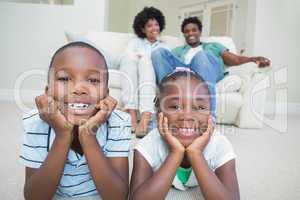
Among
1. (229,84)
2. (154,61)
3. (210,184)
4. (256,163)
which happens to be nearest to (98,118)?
(210,184)

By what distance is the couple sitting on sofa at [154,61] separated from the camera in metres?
1.47

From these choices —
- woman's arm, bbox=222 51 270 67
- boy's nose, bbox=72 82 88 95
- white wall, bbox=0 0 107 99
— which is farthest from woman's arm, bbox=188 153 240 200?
white wall, bbox=0 0 107 99

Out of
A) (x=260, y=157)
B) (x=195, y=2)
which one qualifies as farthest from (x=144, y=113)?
(x=195, y=2)

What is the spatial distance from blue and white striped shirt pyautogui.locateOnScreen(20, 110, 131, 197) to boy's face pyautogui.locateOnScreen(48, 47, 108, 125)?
70 mm

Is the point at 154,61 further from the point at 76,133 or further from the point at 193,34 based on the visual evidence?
the point at 76,133

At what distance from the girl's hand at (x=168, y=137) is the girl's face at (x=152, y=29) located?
5.03ft

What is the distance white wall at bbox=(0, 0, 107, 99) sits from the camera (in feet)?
9.50

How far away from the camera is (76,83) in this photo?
636 millimetres

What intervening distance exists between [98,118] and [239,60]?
1.53 m

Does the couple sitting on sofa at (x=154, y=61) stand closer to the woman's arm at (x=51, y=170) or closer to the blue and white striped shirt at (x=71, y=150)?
the blue and white striped shirt at (x=71, y=150)

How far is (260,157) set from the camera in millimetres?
1287

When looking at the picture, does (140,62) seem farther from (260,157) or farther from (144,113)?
(260,157)

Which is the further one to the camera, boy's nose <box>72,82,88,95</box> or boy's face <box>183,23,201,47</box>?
boy's face <box>183,23,201,47</box>

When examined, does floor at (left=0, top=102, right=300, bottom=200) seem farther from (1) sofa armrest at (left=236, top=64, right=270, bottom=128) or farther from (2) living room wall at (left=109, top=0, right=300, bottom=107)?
(2) living room wall at (left=109, top=0, right=300, bottom=107)
